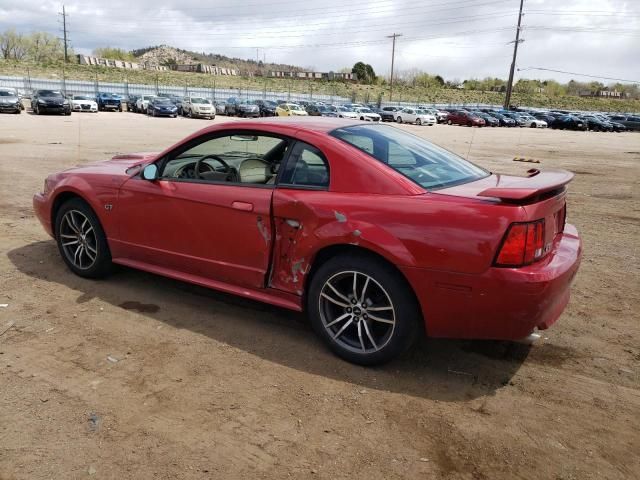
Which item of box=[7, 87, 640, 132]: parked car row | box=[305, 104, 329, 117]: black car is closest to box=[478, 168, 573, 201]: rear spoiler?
box=[7, 87, 640, 132]: parked car row

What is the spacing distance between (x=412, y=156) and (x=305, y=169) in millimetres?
796

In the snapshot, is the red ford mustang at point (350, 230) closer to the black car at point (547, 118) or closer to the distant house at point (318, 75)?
the black car at point (547, 118)

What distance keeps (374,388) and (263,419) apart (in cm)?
72

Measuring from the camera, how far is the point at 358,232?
10.5 ft

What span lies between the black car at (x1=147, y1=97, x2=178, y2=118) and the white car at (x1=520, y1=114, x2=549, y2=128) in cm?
3532

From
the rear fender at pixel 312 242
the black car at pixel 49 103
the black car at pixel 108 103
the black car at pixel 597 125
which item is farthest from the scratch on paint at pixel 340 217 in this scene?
the black car at pixel 597 125

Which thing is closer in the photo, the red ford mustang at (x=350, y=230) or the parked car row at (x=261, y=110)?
the red ford mustang at (x=350, y=230)

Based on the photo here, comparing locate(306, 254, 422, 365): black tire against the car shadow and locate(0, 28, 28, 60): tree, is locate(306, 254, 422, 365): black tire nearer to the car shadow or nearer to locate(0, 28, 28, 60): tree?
the car shadow

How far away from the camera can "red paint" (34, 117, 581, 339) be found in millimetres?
2918

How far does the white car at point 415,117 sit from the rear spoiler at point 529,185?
46.4 metres

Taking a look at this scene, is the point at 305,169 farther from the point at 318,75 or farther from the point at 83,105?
the point at 318,75

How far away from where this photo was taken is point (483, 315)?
2.98m

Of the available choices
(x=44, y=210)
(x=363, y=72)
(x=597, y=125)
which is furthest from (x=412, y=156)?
(x=363, y=72)

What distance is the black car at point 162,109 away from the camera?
39.8 meters
